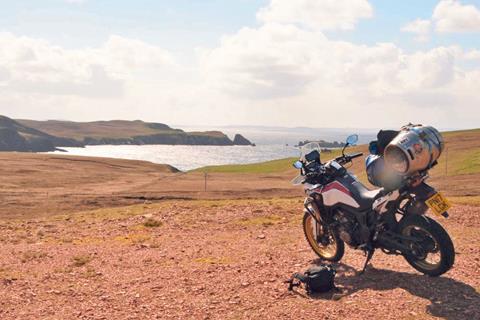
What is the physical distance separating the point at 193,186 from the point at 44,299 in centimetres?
3733

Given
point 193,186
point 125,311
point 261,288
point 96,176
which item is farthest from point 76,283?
point 96,176

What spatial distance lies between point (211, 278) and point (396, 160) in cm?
387

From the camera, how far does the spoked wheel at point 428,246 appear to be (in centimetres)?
687

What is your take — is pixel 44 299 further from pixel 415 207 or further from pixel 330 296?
pixel 415 207

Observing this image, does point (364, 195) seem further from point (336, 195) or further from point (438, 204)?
point (438, 204)

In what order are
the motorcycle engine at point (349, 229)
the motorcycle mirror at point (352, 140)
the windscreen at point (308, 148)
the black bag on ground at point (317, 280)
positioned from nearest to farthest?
1. the black bag on ground at point (317, 280)
2. the motorcycle engine at point (349, 229)
3. the motorcycle mirror at point (352, 140)
4. the windscreen at point (308, 148)

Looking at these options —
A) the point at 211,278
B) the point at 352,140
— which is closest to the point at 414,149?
the point at 352,140

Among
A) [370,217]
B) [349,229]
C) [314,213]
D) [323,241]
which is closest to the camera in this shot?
[370,217]

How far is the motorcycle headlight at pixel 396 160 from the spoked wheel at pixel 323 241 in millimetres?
2010

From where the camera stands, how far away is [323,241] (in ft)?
30.0

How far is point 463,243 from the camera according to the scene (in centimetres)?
1049

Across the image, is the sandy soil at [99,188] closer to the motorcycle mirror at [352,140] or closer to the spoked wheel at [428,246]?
the motorcycle mirror at [352,140]

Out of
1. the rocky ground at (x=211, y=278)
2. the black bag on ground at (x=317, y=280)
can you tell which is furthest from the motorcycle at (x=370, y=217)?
the black bag on ground at (x=317, y=280)

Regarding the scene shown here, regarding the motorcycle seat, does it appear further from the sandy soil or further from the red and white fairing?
the sandy soil
